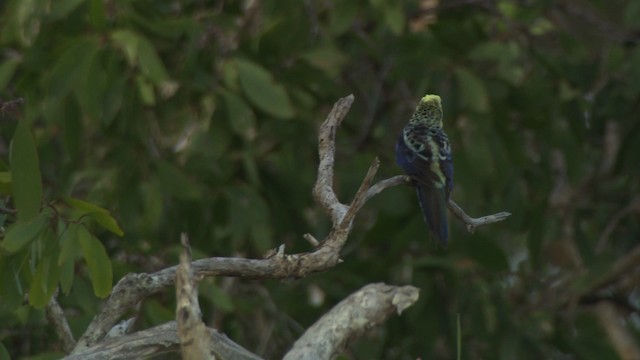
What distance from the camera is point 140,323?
5.43 m

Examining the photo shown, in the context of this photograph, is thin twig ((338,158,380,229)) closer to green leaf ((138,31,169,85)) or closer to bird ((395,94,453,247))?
bird ((395,94,453,247))

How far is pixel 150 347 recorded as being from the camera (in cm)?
322

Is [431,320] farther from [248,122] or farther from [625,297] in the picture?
[625,297]

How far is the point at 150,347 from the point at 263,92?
276cm

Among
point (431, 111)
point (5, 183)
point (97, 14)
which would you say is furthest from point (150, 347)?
point (97, 14)

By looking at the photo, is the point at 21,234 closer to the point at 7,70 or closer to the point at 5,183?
the point at 5,183

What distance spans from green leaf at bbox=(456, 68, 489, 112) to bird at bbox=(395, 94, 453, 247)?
238cm

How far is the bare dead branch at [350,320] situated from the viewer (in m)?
3.07

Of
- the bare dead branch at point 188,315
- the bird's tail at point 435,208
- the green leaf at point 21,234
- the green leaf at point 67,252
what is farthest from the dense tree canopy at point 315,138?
the bare dead branch at point 188,315

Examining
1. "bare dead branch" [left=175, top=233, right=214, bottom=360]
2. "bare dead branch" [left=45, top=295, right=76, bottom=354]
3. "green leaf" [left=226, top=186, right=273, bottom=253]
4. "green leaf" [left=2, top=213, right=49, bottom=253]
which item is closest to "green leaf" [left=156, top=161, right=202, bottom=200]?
"green leaf" [left=226, top=186, right=273, bottom=253]

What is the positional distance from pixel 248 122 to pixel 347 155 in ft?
2.99

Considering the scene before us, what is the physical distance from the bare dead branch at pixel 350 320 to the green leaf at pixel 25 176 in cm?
72

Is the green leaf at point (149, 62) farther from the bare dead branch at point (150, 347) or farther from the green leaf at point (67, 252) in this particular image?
the bare dead branch at point (150, 347)

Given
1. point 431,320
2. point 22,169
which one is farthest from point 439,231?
point 431,320
